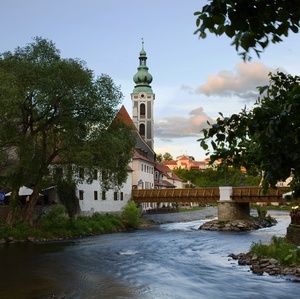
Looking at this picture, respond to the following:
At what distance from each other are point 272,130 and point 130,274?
49.8ft

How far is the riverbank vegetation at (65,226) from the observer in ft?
99.3

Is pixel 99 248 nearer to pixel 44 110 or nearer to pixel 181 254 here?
pixel 181 254

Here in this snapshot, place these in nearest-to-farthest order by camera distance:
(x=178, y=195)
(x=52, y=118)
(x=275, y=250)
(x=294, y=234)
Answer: (x=275, y=250) < (x=294, y=234) < (x=52, y=118) < (x=178, y=195)

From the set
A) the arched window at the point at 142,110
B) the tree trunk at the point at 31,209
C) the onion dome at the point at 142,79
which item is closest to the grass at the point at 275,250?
the tree trunk at the point at 31,209

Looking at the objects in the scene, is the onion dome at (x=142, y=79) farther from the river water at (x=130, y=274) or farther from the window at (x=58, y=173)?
the river water at (x=130, y=274)

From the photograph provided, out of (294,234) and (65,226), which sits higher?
(294,234)

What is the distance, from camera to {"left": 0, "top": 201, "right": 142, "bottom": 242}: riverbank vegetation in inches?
1192

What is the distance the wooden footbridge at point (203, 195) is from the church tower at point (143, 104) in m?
30.9

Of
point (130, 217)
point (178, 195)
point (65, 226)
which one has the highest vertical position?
point (178, 195)

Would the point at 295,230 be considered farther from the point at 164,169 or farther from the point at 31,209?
the point at 164,169

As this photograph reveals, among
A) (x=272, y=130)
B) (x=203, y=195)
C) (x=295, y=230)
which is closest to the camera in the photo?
A: (x=272, y=130)

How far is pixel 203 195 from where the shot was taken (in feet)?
161

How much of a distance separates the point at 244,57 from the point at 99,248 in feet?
80.8

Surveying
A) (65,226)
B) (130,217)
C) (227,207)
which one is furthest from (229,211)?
(65,226)
